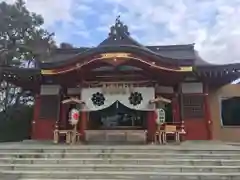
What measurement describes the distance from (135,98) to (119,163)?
4.15m

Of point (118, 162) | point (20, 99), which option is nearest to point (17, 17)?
point (20, 99)

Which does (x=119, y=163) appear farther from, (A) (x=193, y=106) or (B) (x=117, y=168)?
(A) (x=193, y=106)

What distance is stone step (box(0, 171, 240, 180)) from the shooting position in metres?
7.85

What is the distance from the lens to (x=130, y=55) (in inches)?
469

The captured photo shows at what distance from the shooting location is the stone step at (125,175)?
785 centimetres

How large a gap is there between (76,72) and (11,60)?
350 inches

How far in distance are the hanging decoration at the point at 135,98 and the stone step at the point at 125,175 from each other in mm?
4648

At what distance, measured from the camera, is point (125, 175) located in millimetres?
8008

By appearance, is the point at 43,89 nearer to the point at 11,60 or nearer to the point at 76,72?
the point at 76,72

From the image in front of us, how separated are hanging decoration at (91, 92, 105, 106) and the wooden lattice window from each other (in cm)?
324

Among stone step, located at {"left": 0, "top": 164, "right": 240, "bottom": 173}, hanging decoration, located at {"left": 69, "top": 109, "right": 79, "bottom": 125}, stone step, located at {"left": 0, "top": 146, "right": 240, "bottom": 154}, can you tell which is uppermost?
hanging decoration, located at {"left": 69, "top": 109, "right": 79, "bottom": 125}

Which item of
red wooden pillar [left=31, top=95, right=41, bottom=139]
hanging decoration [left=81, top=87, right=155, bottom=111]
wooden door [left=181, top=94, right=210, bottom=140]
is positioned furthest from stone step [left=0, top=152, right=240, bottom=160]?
red wooden pillar [left=31, top=95, right=41, bottom=139]

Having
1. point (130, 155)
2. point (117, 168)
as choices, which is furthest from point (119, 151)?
point (117, 168)

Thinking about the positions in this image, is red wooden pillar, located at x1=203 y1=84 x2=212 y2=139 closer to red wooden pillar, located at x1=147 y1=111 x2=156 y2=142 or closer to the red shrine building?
the red shrine building
